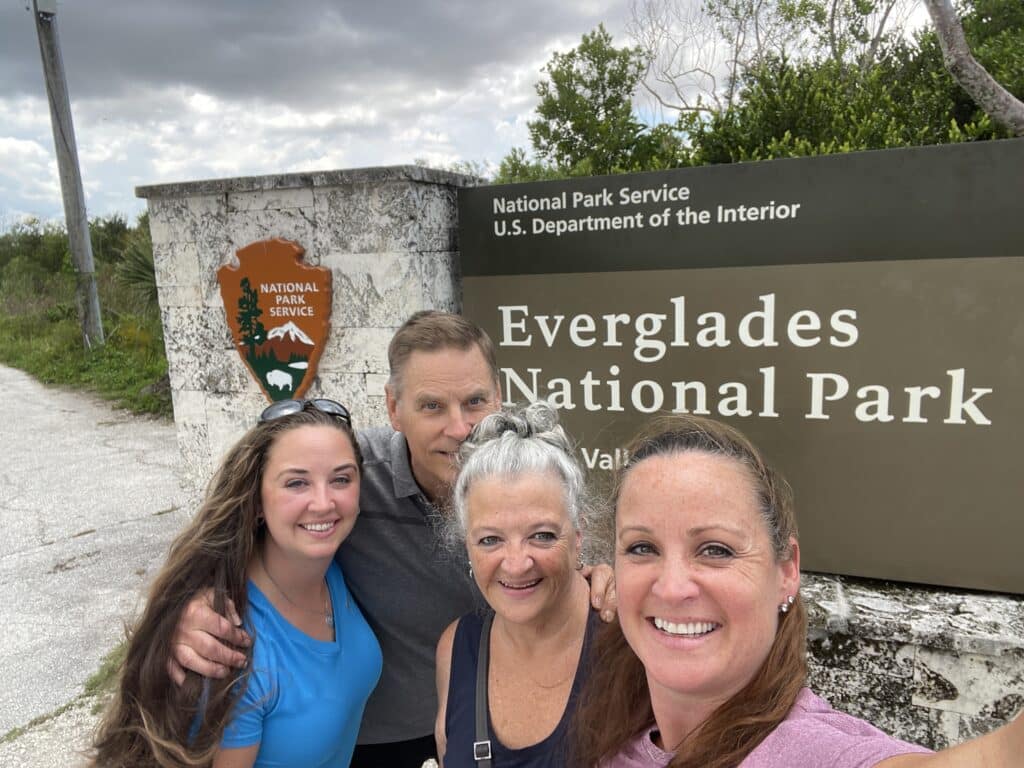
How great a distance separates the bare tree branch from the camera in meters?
6.98

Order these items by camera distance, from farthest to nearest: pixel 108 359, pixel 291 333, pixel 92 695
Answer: pixel 108 359 → pixel 92 695 → pixel 291 333

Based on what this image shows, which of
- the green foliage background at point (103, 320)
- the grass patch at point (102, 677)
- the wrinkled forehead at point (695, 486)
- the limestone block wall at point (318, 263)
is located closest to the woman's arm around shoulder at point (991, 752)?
the wrinkled forehead at point (695, 486)

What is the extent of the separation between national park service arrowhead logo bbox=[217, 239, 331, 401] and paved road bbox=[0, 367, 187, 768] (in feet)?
4.77

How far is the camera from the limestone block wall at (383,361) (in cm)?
233

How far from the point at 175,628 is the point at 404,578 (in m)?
0.62

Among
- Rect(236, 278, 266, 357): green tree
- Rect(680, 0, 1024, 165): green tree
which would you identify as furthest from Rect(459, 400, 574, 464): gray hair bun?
Rect(680, 0, 1024, 165): green tree

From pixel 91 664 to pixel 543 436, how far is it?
10.8 feet

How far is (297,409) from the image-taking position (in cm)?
184

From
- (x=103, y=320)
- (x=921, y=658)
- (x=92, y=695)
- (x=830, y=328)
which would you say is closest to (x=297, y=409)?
(x=830, y=328)

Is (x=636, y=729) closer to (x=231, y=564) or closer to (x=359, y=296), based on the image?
(x=231, y=564)

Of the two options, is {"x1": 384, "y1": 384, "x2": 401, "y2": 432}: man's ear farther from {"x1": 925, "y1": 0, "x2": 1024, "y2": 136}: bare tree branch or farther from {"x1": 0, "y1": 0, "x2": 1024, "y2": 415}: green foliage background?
{"x1": 925, "y1": 0, "x2": 1024, "y2": 136}: bare tree branch

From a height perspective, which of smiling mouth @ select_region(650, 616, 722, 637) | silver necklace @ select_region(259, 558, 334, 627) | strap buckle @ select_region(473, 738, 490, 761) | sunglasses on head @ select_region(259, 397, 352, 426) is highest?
sunglasses on head @ select_region(259, 397, 352, 426)

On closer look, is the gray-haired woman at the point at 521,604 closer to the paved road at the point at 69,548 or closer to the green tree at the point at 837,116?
the paved road at the point at 69,548

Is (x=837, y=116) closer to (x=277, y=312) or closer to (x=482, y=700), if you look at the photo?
(x=277, y=312)
